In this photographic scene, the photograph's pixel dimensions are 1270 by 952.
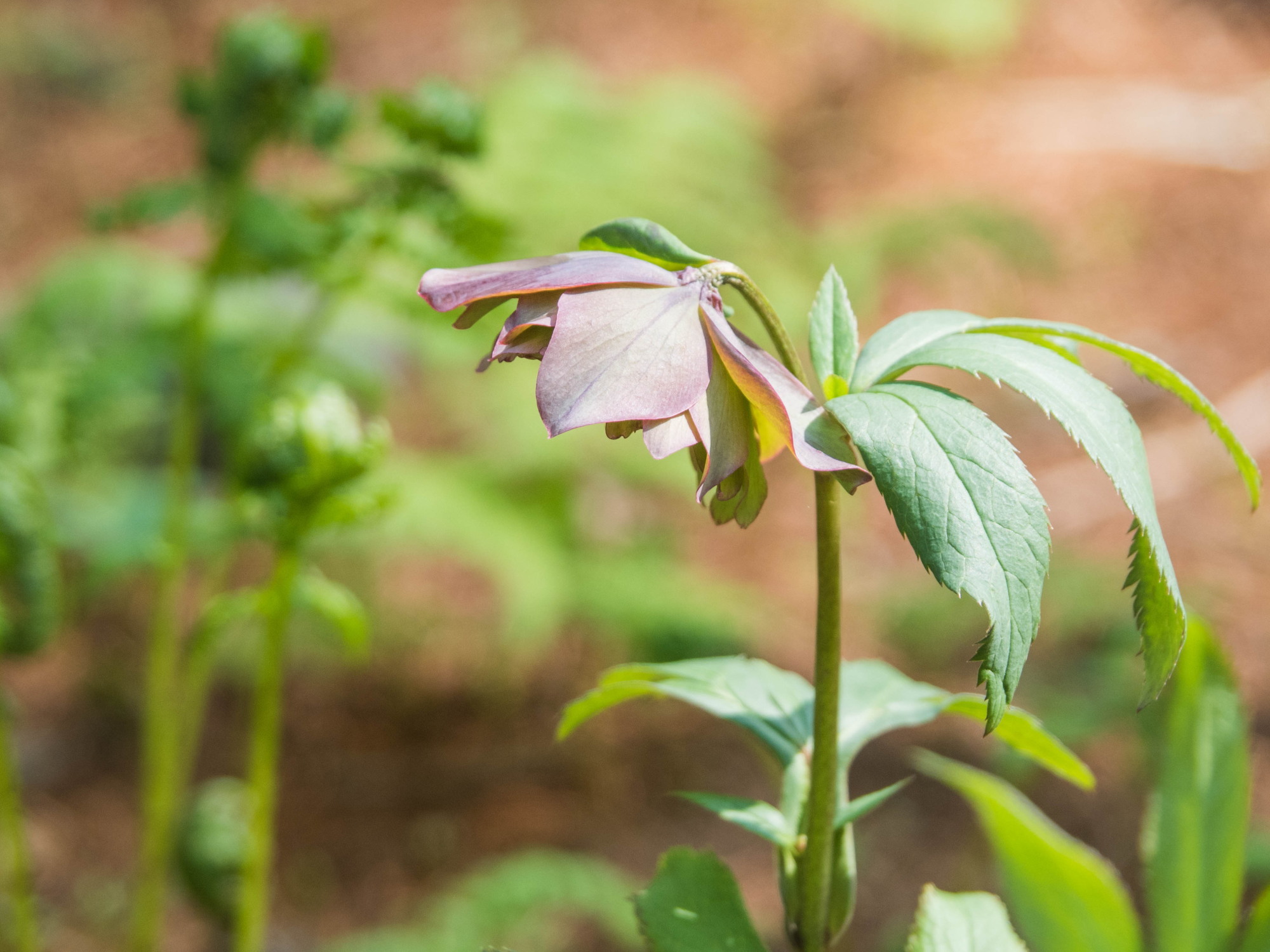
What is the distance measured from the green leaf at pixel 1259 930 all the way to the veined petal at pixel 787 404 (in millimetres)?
471

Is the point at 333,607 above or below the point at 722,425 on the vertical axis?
below

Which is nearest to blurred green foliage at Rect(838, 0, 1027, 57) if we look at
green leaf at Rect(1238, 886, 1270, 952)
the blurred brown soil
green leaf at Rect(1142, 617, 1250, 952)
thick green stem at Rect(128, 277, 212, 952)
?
the blurred brown soil

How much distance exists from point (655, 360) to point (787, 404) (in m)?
0.05

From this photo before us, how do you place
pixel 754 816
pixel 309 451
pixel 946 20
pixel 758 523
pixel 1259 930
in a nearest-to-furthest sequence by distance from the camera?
pixel 754 816, pixel 1259 930, pixel 309 451, pixel 758 523, pixel 946 20

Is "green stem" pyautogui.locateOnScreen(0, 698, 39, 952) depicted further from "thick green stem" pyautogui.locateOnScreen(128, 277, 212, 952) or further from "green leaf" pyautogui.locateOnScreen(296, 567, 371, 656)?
"green leaf" pyautogui.locateOnScreen(296, 567, 371, 656)

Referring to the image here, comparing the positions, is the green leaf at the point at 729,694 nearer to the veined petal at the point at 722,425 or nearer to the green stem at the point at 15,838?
the veined petal at the point at 722,425

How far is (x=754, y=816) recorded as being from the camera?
46 cm

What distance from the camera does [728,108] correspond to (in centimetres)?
251

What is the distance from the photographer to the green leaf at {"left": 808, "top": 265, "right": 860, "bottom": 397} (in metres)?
0.44

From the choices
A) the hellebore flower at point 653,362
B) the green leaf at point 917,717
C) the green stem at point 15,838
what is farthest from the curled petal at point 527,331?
the green stem at point 15,838

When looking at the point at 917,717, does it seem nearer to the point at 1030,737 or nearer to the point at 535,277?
the point at 1030,737

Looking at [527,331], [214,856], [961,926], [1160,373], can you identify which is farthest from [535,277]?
[214,856]

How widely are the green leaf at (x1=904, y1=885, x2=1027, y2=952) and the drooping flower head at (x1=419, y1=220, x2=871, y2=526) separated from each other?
0.22 metres

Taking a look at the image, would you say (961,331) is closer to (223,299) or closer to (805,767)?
(805,767)
